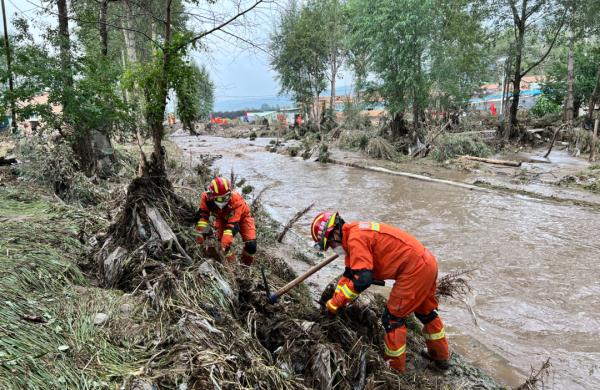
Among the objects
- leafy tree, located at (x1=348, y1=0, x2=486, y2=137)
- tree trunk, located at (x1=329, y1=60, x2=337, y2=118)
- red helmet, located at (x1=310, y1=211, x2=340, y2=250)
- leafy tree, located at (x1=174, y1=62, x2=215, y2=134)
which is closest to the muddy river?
red helmet, located at (x1=310, y1=211, x2=340, y2=250)

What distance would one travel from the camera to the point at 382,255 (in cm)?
349

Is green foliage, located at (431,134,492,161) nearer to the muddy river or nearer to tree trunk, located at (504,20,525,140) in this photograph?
the muddy river

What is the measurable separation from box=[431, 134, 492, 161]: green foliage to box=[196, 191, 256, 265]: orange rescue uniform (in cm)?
1361

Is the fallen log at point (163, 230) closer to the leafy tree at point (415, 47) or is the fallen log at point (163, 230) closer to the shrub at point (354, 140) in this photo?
the leafy tree at point (415, 47)

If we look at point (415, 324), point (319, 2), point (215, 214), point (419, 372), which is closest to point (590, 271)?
point (415, 324)

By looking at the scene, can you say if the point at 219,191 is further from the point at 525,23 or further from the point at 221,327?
the point at 525,23

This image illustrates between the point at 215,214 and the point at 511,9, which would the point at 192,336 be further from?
the point at 511,9

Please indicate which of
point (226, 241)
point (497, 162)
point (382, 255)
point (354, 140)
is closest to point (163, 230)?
point (226, 241)

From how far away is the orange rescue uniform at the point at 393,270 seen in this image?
3346 millimetres

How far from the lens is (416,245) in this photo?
3.54 meters

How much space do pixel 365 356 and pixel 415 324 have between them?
4.94 ft

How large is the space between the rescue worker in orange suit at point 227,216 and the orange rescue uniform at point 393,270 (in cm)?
194

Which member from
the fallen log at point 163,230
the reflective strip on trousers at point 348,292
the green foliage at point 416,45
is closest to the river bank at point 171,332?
the fallen log at point 163,230

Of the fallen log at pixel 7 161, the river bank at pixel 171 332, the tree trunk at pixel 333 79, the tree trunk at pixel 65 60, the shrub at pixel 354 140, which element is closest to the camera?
the river bank at pixel 171 332
